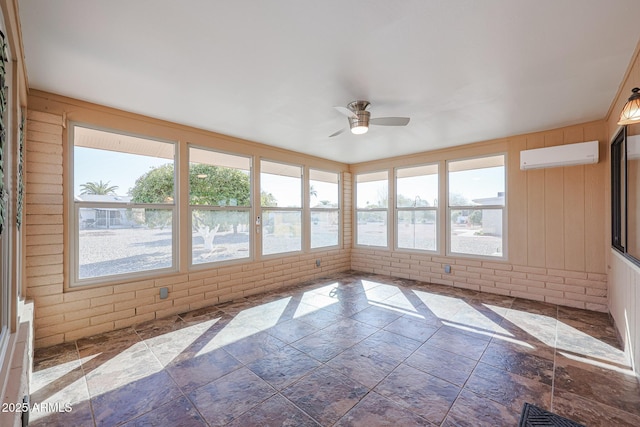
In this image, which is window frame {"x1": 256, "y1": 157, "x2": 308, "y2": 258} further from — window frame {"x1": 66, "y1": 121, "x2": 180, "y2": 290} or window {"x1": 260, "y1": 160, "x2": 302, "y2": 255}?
window frame {"x1": 66, "y1": 121, "x2": 180, "y2": 290}

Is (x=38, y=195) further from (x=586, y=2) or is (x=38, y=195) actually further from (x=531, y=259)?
(x=531, y=259)

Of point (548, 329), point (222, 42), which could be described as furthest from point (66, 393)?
point (548, 329)

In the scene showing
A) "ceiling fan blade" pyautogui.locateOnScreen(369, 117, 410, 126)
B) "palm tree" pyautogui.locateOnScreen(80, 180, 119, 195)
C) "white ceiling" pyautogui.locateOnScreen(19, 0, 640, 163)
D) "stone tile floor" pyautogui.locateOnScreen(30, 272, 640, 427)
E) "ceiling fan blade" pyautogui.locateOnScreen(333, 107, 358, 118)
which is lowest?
"stone tile floor" pyautogui.locateOnScreen(30, 272, 640, 427)

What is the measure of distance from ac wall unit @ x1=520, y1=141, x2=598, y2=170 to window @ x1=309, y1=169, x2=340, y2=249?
3.54 metres

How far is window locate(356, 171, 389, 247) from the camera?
627 cm

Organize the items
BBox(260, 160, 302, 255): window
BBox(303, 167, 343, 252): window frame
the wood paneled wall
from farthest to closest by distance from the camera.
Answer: BBox(303, 167, 343, 252): window frame → BBox(260, 160, 302, 255): window → the wood paneled wall

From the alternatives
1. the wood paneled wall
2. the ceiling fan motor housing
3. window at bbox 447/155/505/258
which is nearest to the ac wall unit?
the wood paneled wall

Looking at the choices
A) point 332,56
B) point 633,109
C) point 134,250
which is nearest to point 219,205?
point 134,250

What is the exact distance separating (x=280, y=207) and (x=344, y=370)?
11.0 feet

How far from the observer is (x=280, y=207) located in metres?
5.30

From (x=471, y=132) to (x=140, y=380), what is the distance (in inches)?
196

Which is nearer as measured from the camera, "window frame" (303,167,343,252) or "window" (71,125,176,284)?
"window" (71,125,176,284)

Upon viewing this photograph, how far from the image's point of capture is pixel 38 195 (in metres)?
2.82

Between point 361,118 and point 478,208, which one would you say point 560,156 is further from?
point 361,118
